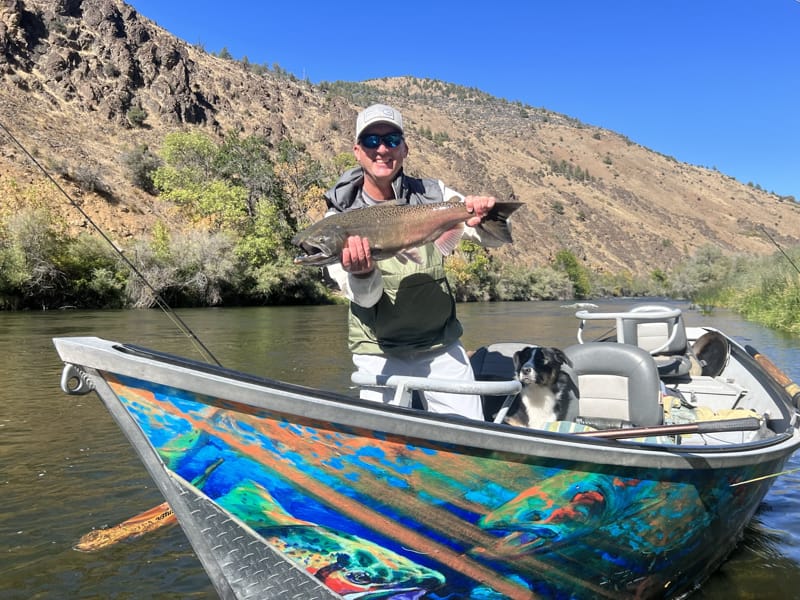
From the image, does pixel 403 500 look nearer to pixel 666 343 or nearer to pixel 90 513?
pixel 90 513

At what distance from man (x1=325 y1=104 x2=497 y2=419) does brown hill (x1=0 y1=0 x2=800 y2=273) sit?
8.33m

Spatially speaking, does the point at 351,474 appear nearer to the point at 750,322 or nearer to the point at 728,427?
the point at 728,427

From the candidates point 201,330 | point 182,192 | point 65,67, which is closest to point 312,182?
point 182,192

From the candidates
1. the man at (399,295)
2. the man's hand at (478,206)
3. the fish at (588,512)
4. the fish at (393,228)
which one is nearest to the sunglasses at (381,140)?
the man at (399,295)

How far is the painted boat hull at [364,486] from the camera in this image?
2.33 m

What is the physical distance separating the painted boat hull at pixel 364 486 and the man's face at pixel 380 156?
53.2 inches

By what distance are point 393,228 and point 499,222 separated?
24.1 inches

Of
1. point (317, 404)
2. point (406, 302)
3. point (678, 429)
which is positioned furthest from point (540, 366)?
point (317, 404)

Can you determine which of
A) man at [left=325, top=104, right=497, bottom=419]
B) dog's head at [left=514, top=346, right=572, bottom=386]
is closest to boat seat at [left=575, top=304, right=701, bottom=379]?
dog's head at [left=514, top=346, right=572, bottom=386]

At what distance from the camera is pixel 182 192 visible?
4384 cm

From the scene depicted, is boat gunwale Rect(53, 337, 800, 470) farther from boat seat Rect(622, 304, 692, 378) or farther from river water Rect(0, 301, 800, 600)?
boat seat Rect(622, 304, 692, 378)

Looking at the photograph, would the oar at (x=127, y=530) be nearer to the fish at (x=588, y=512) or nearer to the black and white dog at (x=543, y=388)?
the fish at (x=588, y=512)

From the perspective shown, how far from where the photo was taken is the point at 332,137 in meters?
82.0

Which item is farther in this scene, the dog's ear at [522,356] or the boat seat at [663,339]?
the boat seat at [663,339]
